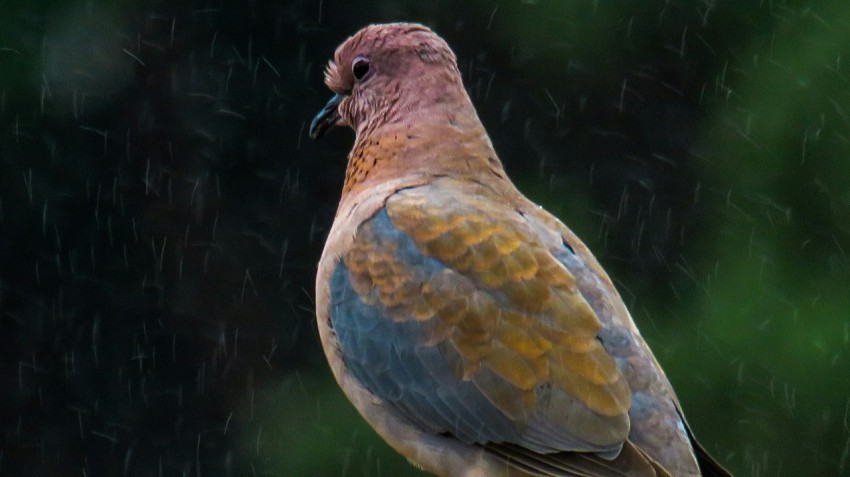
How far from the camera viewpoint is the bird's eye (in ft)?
12.5

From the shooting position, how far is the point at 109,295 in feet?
23.6

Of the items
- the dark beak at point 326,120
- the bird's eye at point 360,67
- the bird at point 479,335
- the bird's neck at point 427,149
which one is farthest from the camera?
the dark beak at point 326,120

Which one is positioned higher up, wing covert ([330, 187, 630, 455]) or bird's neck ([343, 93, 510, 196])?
bird's neck ([343, 93, 510, 196])

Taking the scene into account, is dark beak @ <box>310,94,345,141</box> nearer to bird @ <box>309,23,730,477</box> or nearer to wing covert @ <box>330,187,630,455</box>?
bird @ <box>309,23,730,477</box>

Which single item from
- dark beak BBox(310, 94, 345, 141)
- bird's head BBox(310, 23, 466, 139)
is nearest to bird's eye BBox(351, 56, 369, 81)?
bird's head BBox(310, 23, 466, 139)

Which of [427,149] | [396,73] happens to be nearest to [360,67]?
[396,73]

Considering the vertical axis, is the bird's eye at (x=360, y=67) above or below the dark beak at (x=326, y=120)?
above

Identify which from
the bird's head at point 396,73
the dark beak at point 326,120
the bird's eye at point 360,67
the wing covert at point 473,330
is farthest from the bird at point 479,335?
the dark beak at point 326,120

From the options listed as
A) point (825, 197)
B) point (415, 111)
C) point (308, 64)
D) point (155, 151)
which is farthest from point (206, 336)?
point (415, 111)

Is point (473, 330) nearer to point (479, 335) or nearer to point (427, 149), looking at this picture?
point (479, 335)

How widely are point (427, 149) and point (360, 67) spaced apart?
38 centimetres

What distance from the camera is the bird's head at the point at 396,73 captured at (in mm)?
3680

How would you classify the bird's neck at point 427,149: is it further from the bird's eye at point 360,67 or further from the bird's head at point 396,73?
the bird's eye at point 360,67

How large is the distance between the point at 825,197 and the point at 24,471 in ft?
13.0
